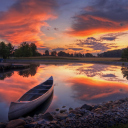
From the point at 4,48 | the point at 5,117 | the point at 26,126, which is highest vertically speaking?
the point at 4,48

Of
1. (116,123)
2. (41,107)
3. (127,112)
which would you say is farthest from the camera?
(41,107)

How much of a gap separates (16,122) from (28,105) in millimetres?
2088

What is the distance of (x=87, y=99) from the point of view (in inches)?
485

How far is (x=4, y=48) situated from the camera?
9281 cm

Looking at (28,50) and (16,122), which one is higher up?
(28,50)

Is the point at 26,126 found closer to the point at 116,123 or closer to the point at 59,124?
the point at 59,124

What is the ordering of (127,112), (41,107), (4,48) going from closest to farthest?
(127,112) < (41,107) < (4,48)

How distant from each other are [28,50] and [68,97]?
112358mm

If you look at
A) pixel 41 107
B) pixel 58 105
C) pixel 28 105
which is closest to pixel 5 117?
pixel 28 105

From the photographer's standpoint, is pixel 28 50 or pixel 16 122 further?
pixel 28 50

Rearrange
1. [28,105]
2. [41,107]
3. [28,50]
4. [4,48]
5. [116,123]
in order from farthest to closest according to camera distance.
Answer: [28,50] → [4,48] → [41,107] → [28,105] → [116,123]

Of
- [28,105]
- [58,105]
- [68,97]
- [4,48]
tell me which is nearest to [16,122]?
[28,105]

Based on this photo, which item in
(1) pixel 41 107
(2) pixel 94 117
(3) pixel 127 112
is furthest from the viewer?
(1) pixel 41 107

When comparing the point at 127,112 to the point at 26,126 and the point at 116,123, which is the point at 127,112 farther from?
the point at 26,126
